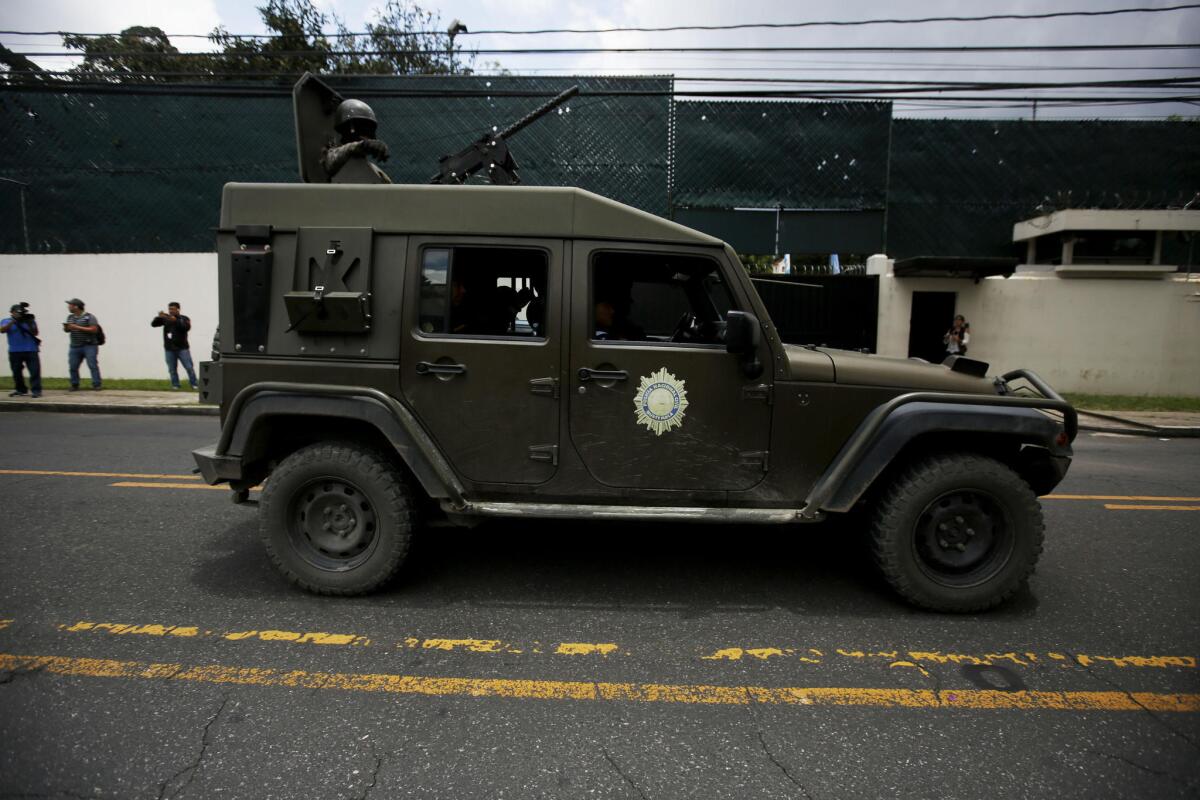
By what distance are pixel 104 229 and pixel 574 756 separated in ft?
57.5

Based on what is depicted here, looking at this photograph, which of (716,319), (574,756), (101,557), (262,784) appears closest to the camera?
(262,784)

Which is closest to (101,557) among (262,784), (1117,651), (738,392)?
(262,784)

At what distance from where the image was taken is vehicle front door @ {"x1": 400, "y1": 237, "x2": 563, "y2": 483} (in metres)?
3.38

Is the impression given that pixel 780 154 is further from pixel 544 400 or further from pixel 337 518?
pixel 337 518

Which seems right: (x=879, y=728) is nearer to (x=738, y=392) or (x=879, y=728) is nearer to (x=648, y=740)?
(x=648, y=740)

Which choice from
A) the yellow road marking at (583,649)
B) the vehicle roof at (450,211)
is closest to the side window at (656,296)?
the vehicle roof at (450,211)

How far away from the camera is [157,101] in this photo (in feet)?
47.9

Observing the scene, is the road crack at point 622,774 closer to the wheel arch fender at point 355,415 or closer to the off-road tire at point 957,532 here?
the wheel arch fender at point 355,415

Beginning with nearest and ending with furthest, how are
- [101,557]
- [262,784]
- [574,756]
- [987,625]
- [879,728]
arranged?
[262,784], [574,756], [879,728], [987,625], [101,557]

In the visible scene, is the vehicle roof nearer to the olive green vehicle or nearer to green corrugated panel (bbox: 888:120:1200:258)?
the olive green vehicle

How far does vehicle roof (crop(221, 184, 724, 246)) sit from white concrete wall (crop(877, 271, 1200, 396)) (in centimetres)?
1192

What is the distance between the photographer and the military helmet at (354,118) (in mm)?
4086

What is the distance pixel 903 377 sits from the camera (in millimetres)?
3467

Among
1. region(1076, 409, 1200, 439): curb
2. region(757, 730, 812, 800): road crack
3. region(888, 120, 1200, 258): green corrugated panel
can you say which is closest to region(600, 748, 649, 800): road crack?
region(757, 730, 812, 800): road crack
